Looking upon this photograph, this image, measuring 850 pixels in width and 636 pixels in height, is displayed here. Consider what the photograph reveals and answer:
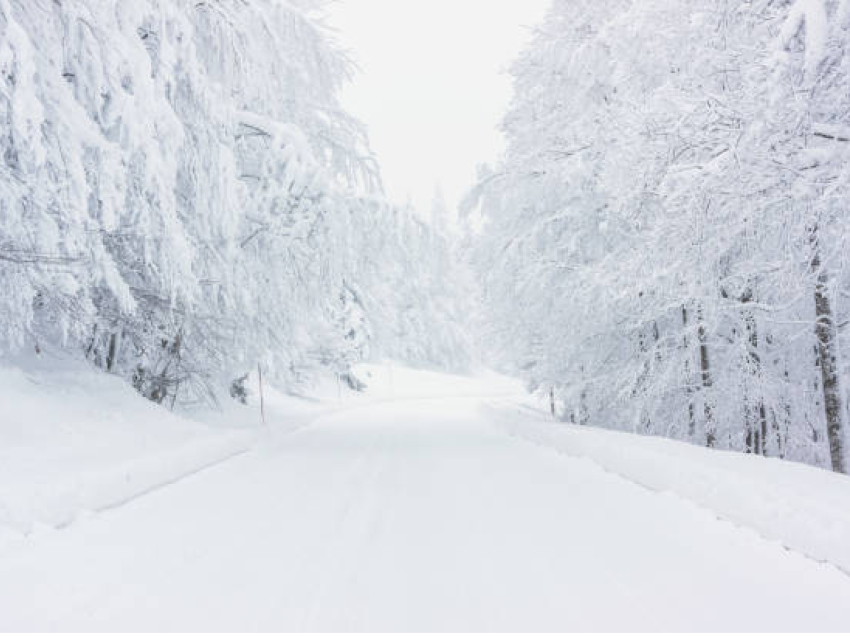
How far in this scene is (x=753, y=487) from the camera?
260 inches

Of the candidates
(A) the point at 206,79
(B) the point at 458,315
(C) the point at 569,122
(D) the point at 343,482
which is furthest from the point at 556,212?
(B) the point at 458,315

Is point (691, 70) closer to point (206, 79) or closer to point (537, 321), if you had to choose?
point (206, 79)

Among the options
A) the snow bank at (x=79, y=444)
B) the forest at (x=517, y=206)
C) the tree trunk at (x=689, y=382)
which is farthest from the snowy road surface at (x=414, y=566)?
the tree trunk at (x=689, y=382)

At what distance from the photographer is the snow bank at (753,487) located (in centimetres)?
545

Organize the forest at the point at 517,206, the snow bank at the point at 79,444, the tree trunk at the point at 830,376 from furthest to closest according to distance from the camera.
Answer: the tree trunk at the point at 830,376
the forest at the point at 517,206
the snow bank at the point at 79,444

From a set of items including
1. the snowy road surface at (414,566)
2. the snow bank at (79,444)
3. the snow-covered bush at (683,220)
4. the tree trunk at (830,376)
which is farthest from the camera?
the tree trunk at (830,376)

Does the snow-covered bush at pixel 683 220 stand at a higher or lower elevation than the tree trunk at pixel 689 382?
higher

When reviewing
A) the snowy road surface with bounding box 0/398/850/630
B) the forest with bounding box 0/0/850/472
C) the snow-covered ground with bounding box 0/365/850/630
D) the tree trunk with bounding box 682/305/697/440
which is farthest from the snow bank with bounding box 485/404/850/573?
the tree trunk with bounding box 682/305/697/440

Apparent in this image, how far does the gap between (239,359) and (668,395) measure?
9.24 meters

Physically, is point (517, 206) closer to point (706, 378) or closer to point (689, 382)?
point (689, 382)

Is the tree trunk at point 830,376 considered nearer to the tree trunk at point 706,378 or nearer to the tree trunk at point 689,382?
the tree trunk at point 706,378

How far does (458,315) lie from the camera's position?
252 ft

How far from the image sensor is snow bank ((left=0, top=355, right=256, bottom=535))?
698 cm

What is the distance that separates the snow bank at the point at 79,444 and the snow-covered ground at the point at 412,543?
5 centimetres
